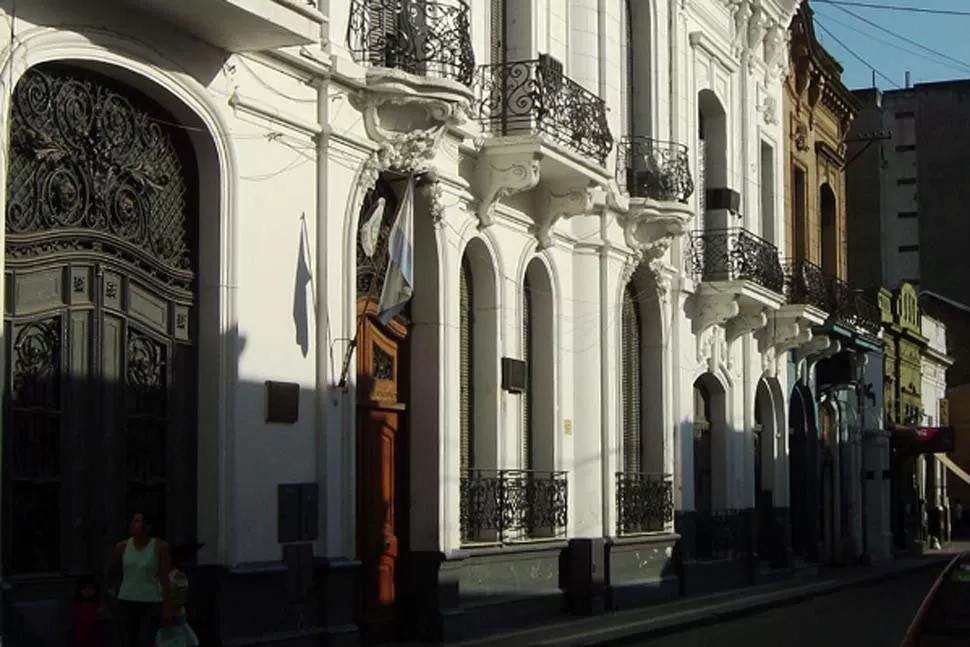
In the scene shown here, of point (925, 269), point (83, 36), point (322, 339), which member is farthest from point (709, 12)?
point (925, 269)

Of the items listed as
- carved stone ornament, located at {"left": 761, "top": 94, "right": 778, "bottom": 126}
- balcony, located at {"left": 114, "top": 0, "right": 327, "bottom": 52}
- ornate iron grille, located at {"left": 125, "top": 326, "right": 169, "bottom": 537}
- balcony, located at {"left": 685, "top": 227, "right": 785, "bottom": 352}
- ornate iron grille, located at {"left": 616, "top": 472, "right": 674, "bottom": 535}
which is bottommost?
ornate iron grille, located at {"left": 616, "top": 472, "right": 674, "bottom": 535}

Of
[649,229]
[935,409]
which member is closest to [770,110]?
[649,229]

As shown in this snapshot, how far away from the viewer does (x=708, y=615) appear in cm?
2386

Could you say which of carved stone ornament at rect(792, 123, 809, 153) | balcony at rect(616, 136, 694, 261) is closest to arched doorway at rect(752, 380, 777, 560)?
carved stone ornament at rect(792, 123, 809, 153)

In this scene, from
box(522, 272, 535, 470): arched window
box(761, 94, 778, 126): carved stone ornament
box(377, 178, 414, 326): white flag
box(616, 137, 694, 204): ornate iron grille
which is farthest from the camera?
box(761, 94, 778, 126): carved stone ornament

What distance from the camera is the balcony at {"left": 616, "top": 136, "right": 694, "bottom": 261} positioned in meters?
25.0

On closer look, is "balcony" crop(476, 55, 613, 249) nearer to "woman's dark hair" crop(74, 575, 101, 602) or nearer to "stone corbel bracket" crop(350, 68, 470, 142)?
"stone corbel bracket" crop(350, 68, 470, 142)

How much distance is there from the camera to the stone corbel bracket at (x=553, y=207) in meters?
22.0

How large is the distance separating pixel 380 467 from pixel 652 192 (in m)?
8.01

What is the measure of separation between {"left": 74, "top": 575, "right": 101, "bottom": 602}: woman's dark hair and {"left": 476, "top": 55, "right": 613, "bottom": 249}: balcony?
8325 mm

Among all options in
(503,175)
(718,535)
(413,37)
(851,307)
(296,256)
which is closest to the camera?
(296,256)

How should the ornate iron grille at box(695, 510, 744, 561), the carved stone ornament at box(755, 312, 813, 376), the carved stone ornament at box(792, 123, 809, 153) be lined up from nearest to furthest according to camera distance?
the ornate iron grille at box(695, 510, 744, 561), the carved stone ornament at box(755, 312, 813, 376), the carved stone ornament at box(792, 123, 809, 153)

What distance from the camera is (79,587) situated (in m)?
13.2

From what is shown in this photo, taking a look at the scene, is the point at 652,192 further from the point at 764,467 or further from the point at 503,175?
the point at 764,467
